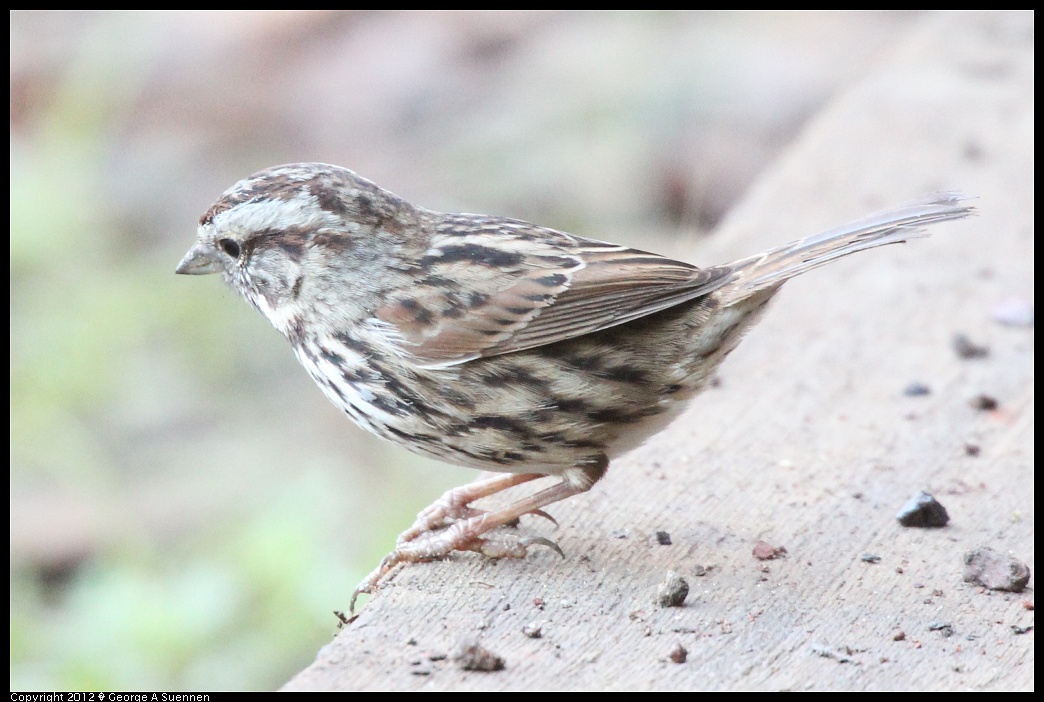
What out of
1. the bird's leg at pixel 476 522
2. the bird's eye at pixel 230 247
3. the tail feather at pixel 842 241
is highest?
the bird's eye at pixel 230 247

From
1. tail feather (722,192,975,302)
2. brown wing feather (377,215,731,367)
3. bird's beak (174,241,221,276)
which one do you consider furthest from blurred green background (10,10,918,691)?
tail feather (722,192,975,302)

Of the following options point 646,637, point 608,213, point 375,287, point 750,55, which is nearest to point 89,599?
point 375,287

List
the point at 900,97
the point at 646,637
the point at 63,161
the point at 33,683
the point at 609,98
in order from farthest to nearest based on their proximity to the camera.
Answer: the point at 609,98
the point at 63,161
the point at 900,97
the point at 33,683
the point at 646,637

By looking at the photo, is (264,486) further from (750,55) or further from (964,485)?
(750,55)

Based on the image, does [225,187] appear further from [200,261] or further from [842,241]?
[842,241]

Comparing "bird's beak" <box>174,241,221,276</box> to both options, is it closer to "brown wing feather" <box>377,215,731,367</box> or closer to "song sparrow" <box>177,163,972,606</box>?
"song sparrow" <box>177,163,972,606</box>

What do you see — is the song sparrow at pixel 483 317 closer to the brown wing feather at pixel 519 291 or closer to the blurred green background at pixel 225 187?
the brown wing feather at pixel 519 291

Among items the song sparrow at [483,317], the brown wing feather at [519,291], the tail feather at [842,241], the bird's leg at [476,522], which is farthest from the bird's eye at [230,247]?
the tail feather at [842,241]

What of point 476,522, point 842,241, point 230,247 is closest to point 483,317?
point 476,522
